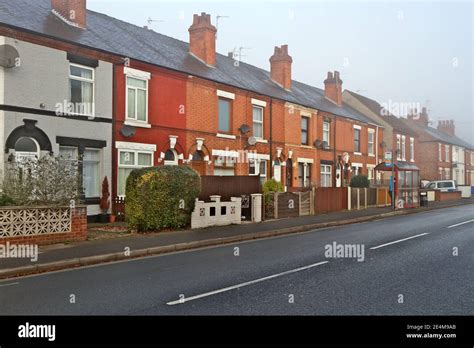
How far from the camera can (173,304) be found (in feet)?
22.4

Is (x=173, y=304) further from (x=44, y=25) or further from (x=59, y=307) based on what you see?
(x=44, y=25)

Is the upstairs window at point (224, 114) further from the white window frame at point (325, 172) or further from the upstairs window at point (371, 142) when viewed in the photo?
the upstairs window at point (371, 142)

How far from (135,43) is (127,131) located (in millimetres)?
5410

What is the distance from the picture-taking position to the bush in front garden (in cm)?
1504

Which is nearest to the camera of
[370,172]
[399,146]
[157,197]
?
[157,197]

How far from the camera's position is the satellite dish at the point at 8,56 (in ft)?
48.9

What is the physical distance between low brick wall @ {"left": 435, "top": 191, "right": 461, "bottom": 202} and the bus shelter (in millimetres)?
9871

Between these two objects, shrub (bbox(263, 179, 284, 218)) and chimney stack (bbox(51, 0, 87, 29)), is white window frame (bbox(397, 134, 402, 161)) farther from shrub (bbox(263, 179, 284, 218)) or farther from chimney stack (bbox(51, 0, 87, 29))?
chimney stack (bbox(51, 0, 87, 29))

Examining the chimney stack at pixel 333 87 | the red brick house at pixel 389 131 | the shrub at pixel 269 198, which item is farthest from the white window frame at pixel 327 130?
the shrub at pixel 269 198

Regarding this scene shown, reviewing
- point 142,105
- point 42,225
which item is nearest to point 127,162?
point 142,105

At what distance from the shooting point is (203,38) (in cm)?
2611

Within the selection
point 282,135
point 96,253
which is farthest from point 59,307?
point 282,135

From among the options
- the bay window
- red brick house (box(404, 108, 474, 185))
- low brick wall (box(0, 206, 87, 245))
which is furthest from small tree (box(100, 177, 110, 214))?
red brick house (box(404, 108, 474, 185))

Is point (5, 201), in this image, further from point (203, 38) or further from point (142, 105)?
point (203, 38)
